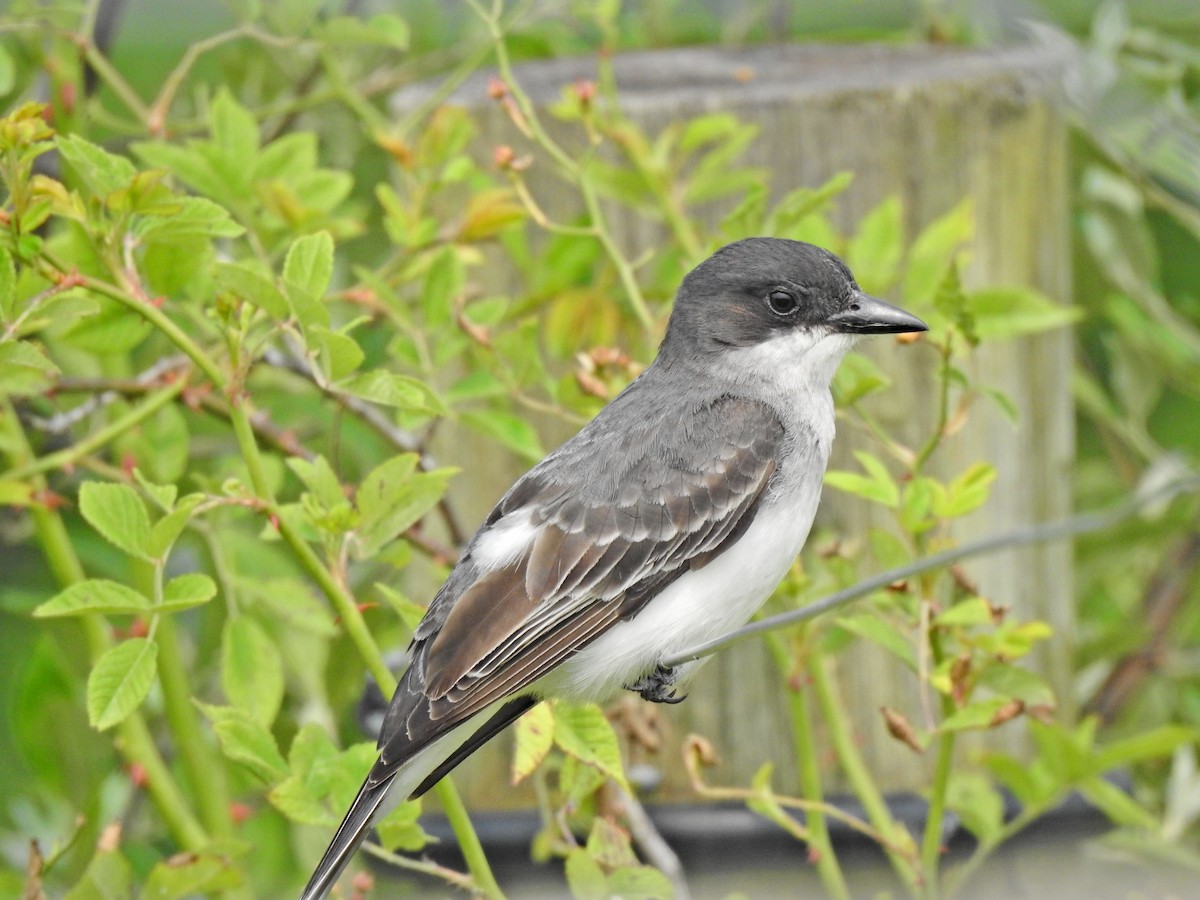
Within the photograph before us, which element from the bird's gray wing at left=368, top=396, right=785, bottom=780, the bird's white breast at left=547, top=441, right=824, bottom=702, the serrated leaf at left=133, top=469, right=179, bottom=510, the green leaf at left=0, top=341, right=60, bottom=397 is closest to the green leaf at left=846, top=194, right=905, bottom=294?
the bird's gray wing at left=368, top=396, right=785, bottom=780

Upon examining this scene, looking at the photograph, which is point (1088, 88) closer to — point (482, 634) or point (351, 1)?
point (351, 1)

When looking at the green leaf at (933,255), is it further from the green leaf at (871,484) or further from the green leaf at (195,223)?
the green leaf at (195,223)

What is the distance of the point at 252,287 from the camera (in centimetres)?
248

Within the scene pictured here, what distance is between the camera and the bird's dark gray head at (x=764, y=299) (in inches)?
124

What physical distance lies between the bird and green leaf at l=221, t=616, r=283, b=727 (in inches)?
12.0

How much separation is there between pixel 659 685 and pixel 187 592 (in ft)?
2.82

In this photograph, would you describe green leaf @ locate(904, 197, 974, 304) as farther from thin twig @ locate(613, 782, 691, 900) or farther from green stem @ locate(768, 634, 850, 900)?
thin twig @ locate(613, 782, 691, 900)

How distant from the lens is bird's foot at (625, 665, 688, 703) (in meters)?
2.87

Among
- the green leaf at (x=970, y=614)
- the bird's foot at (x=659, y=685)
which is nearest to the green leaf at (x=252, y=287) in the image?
the bird's foot at (x=659, y=685)

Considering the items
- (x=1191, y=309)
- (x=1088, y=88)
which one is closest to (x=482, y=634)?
(x=1088, y=88)

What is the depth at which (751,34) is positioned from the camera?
20.3 feet

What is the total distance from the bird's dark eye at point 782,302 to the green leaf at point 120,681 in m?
1.41

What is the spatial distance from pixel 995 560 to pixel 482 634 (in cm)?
177

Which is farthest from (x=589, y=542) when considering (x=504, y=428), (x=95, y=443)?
(x=95, y=443)
